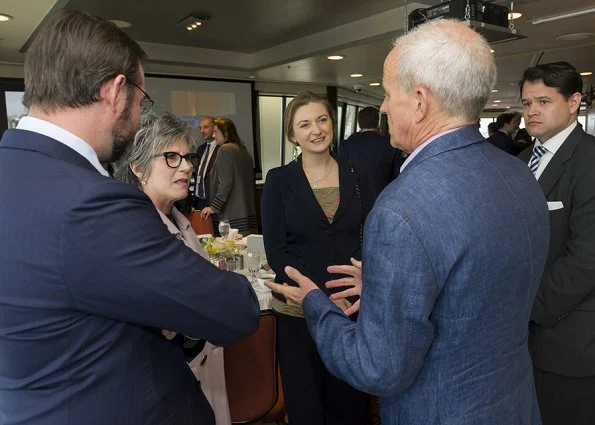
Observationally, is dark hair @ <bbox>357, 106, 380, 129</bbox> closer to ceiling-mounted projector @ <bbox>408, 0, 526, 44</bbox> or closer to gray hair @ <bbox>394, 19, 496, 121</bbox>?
ceiling-mounted projector @ <bbox>408, 0, 526, 44</bbox>

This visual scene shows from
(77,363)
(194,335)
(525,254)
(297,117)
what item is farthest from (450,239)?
(297,117)

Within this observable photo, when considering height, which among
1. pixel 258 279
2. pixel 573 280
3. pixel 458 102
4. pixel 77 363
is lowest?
pixel 258 279

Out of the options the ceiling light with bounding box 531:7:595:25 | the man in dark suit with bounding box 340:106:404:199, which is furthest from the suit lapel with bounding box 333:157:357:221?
the ceiling light with bounding box 531:7:595:25

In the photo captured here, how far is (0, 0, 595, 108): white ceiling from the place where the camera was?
15.1 ft

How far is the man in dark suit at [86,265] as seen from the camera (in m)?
0.71

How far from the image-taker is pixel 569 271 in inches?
64.5

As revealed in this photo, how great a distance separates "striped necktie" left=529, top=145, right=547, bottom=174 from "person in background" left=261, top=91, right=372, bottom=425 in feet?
2.29

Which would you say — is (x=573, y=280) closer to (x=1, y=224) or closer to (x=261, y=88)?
(x=1, y=224)

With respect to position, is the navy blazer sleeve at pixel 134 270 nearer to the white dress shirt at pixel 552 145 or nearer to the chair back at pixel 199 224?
the white dress shirt at pixel 552 145

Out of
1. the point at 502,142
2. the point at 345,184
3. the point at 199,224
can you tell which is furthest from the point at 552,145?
the point at 199,224

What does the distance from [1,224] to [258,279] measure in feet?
6.23

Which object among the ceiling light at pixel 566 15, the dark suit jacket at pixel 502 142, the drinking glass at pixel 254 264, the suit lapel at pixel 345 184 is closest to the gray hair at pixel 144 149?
the suit lapel at pixel 345 184

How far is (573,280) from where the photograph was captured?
163 centimetres

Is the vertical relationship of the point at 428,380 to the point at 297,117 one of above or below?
below
